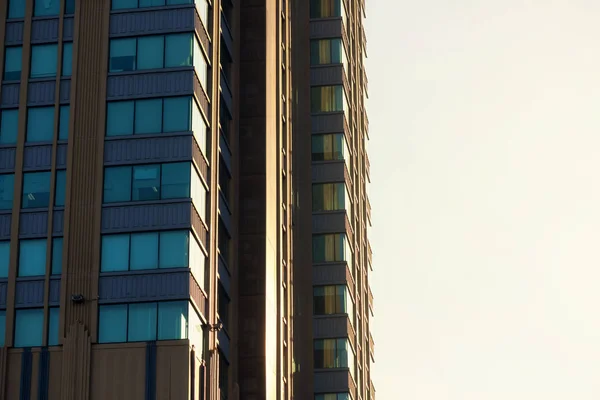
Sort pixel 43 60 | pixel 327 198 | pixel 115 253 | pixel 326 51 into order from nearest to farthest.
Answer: pixel 115 253
pixel 43 60
pixel 327 198
pixel 326 51

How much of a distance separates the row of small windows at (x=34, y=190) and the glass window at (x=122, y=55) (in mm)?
6444

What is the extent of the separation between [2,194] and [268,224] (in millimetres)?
18558

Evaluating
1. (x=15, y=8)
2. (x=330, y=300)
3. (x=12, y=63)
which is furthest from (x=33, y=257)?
(x=330, y=300)

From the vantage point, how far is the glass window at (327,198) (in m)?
110

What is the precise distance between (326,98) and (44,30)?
37.0 metres

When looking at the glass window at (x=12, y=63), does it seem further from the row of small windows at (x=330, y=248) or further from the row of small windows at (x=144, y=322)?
the row of small windows at (x=330, y=248)

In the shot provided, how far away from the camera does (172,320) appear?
72812 millimetres

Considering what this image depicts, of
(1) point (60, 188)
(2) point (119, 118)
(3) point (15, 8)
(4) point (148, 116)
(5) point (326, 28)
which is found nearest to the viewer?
(1) point (60, 188)

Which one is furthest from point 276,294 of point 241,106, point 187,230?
point 187,230

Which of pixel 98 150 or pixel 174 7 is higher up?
pixel 174 7

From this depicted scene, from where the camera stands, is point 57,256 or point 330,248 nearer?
point 57,256

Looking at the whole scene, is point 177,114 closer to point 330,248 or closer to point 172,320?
point 172,320

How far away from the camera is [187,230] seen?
74.8 meters

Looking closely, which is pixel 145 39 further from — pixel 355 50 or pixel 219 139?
pixel 355 50
